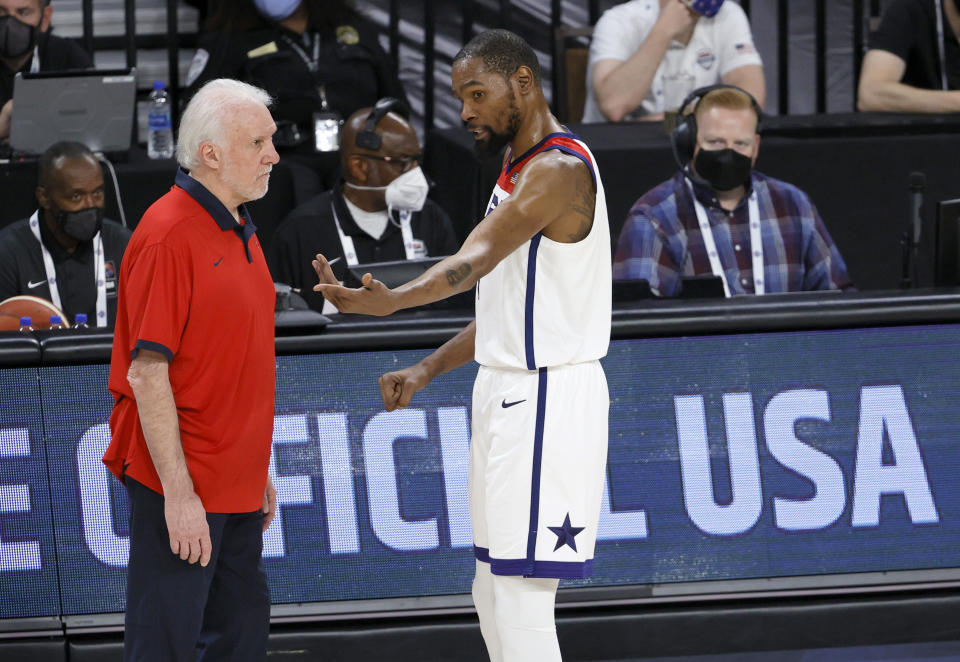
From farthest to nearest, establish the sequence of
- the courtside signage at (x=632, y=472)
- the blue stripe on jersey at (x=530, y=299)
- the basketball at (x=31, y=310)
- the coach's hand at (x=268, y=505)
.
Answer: the basketball at (x=31, y=310), the courtside signage at (x=632, y=472), the coach's hand at (x=268, y=505), the blue stripe on jersey at (x=530, y=299)

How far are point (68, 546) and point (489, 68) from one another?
182cm

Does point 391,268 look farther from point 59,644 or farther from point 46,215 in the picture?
point 46,215

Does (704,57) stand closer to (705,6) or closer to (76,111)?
(705,6)

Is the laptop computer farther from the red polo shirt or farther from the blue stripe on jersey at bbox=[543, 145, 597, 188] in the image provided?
the blue stripe on jersey at bbox=[543, 145, 597, 188]

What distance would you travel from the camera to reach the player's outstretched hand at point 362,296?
108 inches

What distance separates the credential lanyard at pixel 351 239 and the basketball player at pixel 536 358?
7.89ft

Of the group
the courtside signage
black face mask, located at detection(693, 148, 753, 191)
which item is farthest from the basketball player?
black face mask, located at detection(693, 148, 753, 191)

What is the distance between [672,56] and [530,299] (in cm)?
373

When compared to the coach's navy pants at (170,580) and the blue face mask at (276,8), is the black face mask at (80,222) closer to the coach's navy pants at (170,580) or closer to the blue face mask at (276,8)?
the blue face mask at (276,8)

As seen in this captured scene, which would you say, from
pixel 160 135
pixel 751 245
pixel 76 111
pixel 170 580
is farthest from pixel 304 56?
pixel 170 580

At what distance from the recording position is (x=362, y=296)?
2.77 meters

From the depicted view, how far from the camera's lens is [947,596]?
4.09 metres

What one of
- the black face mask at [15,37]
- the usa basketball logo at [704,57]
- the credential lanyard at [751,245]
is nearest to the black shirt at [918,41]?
the usa basketball logo at [704,57]

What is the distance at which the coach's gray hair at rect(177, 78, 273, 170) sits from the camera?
9.62 ft
